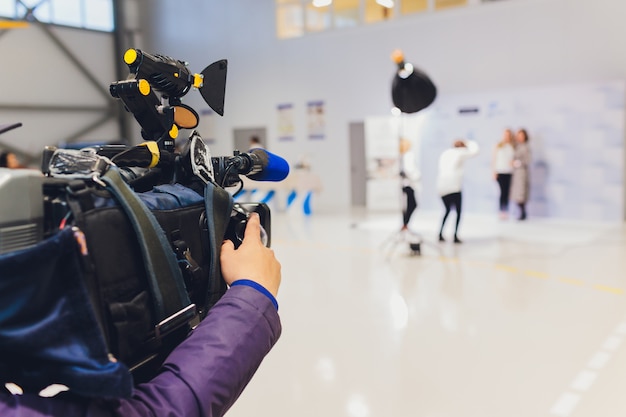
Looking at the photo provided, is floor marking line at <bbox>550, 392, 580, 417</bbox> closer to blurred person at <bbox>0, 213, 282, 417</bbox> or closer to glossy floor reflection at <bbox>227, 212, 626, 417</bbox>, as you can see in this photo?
glossy floor reflection at <bbox>227, 212, 626, 417</bbox>

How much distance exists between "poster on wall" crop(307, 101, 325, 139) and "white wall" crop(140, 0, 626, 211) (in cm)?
15

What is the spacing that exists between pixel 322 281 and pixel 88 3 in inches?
457

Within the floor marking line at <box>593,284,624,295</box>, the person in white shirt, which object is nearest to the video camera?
the floor marking line at <box>593,284,624,295</box>

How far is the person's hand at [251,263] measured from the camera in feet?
2.92

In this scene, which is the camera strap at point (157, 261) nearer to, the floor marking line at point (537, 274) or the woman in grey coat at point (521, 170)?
the floor marking line at point (537, 274)

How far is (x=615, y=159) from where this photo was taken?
337 inches

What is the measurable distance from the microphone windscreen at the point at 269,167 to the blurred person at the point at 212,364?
1.12ft

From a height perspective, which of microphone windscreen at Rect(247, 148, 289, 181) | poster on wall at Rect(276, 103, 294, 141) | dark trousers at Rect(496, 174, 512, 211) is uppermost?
poster on wall at Rect(276, 103, 294, 141)

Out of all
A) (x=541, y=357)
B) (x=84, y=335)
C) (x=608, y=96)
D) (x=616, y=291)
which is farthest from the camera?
(x=608, y=96)

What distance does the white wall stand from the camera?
8930mm

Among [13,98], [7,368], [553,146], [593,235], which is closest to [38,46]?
[13,98]

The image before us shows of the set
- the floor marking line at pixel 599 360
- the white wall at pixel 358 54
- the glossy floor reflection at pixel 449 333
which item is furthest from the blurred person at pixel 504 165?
the floor marking line at pixel 599 360

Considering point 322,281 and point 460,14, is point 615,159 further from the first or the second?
point 322,281

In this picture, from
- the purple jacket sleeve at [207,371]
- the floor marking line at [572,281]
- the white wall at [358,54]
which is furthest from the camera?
the white wall at [358,54]
